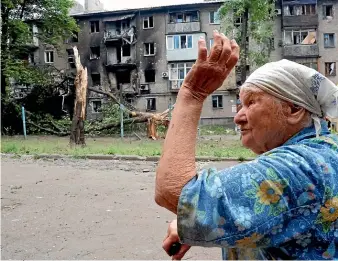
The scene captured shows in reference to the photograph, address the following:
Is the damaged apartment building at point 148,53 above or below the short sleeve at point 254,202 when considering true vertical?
above

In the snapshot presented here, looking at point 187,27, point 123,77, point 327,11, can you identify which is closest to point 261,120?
point 187,27

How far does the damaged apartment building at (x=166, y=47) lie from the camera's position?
35.6 metres

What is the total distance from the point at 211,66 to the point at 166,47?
121 feet

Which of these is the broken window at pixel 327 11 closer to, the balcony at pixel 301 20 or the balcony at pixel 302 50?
the balcony at pixel 301 20

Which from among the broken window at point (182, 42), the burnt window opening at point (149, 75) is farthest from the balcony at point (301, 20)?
the burnt window opening at point (149, 75)

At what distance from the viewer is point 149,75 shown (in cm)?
3844

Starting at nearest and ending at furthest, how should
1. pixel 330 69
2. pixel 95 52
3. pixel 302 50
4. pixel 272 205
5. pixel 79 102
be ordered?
pixel 272 205
pixel 79 102
pixel 302 50
pixel 330 69
pixel 95 52

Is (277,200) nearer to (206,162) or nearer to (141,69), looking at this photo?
(206,162)

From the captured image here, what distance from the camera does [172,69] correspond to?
37406mm

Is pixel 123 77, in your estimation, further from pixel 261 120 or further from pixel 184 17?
pixel 261 120

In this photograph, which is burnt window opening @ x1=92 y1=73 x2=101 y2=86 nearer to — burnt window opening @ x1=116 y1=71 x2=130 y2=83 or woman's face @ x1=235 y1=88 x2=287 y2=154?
burnt window opening @ x1=116 y1=71 x2=130 y2=83

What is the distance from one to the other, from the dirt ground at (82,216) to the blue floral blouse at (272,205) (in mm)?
2927

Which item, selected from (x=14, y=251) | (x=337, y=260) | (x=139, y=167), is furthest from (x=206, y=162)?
(x=337, y=260)

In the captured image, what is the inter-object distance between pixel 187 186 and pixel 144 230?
3888 mm
